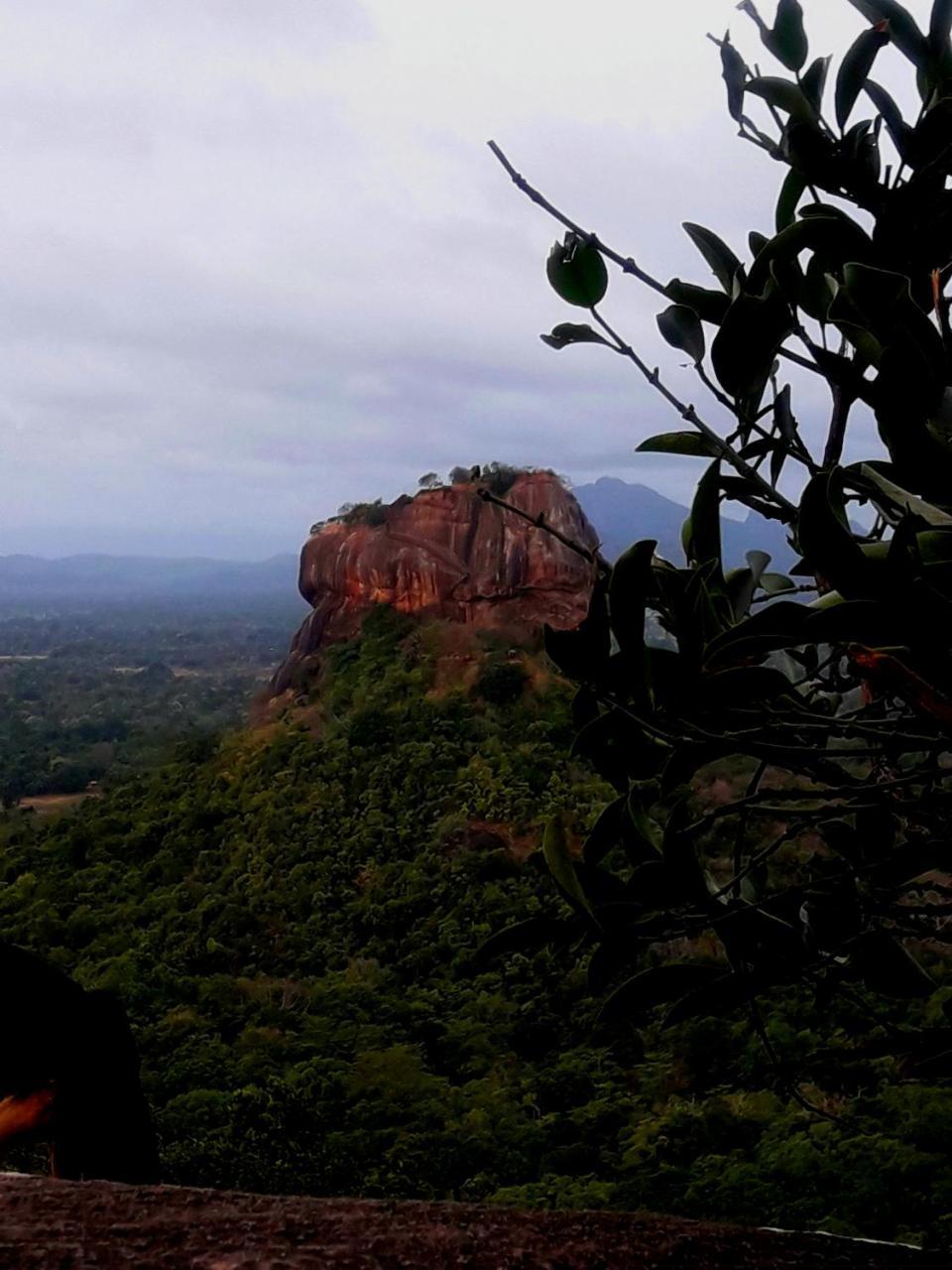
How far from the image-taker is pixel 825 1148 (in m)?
5.21

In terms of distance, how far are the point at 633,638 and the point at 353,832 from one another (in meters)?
12.5

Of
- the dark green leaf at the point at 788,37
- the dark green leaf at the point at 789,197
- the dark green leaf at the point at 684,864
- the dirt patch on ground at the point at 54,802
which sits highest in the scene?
the dark green leaf at the point at 788,37

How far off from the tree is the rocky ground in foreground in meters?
0.36

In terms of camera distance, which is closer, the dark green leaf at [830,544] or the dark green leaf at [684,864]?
the dark green leaf at [830,544]

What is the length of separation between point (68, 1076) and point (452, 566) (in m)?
14.4

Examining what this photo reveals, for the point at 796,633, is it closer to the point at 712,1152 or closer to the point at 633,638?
the point at 633,638

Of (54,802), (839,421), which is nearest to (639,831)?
(839,421)

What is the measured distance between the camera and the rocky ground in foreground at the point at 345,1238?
102 cm

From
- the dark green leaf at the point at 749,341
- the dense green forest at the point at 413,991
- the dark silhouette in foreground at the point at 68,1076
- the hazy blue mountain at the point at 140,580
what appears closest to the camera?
the dark green leaf at the point at 749,341

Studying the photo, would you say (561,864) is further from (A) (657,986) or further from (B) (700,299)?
(B) (700,299)

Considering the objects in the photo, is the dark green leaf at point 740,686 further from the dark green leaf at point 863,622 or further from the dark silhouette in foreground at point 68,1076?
the dark silhouette in foreground at point 68,1076

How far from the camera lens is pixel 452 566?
→ 15562mm

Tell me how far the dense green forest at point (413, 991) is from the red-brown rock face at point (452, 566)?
1.96 feet

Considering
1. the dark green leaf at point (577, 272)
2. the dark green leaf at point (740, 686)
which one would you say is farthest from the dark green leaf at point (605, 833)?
the dark green leaf at point (577, 272)
